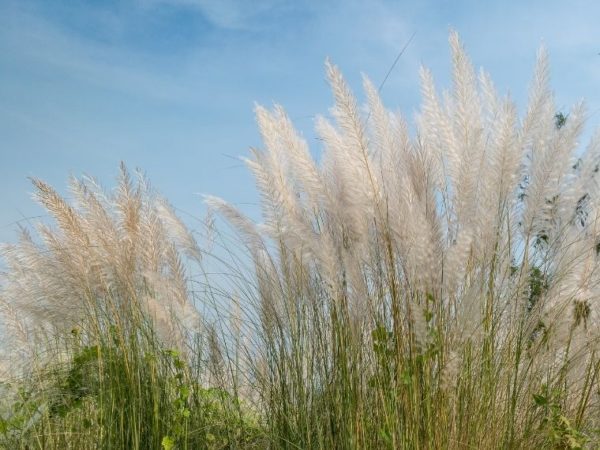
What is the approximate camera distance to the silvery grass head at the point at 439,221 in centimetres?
277

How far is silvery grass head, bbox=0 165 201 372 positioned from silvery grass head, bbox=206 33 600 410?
1.31 ft

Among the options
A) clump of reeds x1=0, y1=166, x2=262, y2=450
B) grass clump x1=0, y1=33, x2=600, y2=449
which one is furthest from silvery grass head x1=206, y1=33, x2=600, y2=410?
clump of reeds x1=0, y1=166, x2=262, y2=450

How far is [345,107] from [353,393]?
1169 mm

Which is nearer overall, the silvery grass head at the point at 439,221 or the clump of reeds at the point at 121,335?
the silvery grass head at the point at 439,221

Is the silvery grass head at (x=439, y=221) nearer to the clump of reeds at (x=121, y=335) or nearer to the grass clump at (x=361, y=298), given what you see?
the grass clump at (x=361, y=298)

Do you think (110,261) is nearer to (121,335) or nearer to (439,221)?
(121,335)

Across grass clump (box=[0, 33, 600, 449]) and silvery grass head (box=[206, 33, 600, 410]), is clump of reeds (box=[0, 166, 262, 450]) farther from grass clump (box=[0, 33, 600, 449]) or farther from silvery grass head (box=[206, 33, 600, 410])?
silvery grass head (box=[206, 33, 600, 410])

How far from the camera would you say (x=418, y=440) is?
2.72m

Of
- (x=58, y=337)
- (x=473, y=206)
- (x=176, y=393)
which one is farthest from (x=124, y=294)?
(x=473, y=206)

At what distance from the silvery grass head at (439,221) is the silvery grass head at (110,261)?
40 centimetres

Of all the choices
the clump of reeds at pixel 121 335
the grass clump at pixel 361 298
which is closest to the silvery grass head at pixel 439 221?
the grass clump at pixel 361 298

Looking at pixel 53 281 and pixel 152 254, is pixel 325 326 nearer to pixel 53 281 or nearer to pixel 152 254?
pixel 152 254

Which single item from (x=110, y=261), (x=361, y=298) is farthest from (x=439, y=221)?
(x=110, y=261)

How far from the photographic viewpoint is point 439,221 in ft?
9.05
